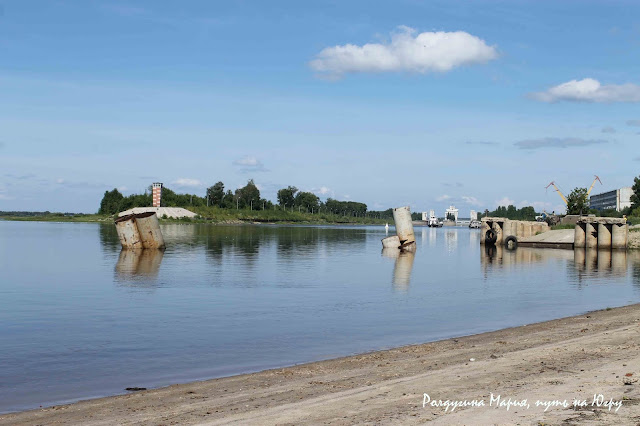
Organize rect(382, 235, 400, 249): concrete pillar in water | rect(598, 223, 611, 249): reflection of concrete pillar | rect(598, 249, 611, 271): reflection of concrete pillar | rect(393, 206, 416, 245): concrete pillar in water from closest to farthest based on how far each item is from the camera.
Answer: rect(598, 249, 611, 271): reflection of concrete pillar, rect(393, 206, 416, 245): concrete pillar in water, rect(382, 235, 400, 249): concrete pillar in water, rect(598, 223, 611, 249): reflection of concrete pillar

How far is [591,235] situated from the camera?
8194 cm

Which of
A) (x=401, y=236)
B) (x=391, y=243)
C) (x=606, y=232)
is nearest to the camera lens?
(x=391, y=243)

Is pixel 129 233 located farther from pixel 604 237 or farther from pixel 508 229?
pixel 508 229

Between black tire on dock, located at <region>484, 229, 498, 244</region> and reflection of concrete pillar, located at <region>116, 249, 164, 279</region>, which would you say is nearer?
reflection of concrete pillar, located at <region>116, 249, 164, 279</region>

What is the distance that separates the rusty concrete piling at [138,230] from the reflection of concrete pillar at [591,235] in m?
53.6

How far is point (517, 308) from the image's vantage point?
91.7 ft

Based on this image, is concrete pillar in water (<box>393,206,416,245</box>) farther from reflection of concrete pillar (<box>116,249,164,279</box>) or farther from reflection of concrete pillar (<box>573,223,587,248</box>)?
reflection of concrete pillar (<box>116,249,164,279</box>)

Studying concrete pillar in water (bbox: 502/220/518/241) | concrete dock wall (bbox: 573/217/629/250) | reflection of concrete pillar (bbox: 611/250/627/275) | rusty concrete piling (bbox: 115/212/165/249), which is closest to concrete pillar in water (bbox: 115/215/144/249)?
rusty concrete piling (bbox: 115/212/165/249)

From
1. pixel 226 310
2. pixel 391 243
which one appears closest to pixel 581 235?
pixel 391 243

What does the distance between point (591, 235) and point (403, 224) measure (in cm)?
2616

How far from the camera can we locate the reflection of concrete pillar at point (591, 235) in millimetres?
81387

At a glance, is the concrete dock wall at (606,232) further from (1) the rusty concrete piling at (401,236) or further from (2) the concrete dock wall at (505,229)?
(1) the rusty concrete piling at (401,236)

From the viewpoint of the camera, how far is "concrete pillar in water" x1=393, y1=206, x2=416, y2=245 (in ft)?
236

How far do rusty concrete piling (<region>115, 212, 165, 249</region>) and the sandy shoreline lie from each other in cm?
4530
